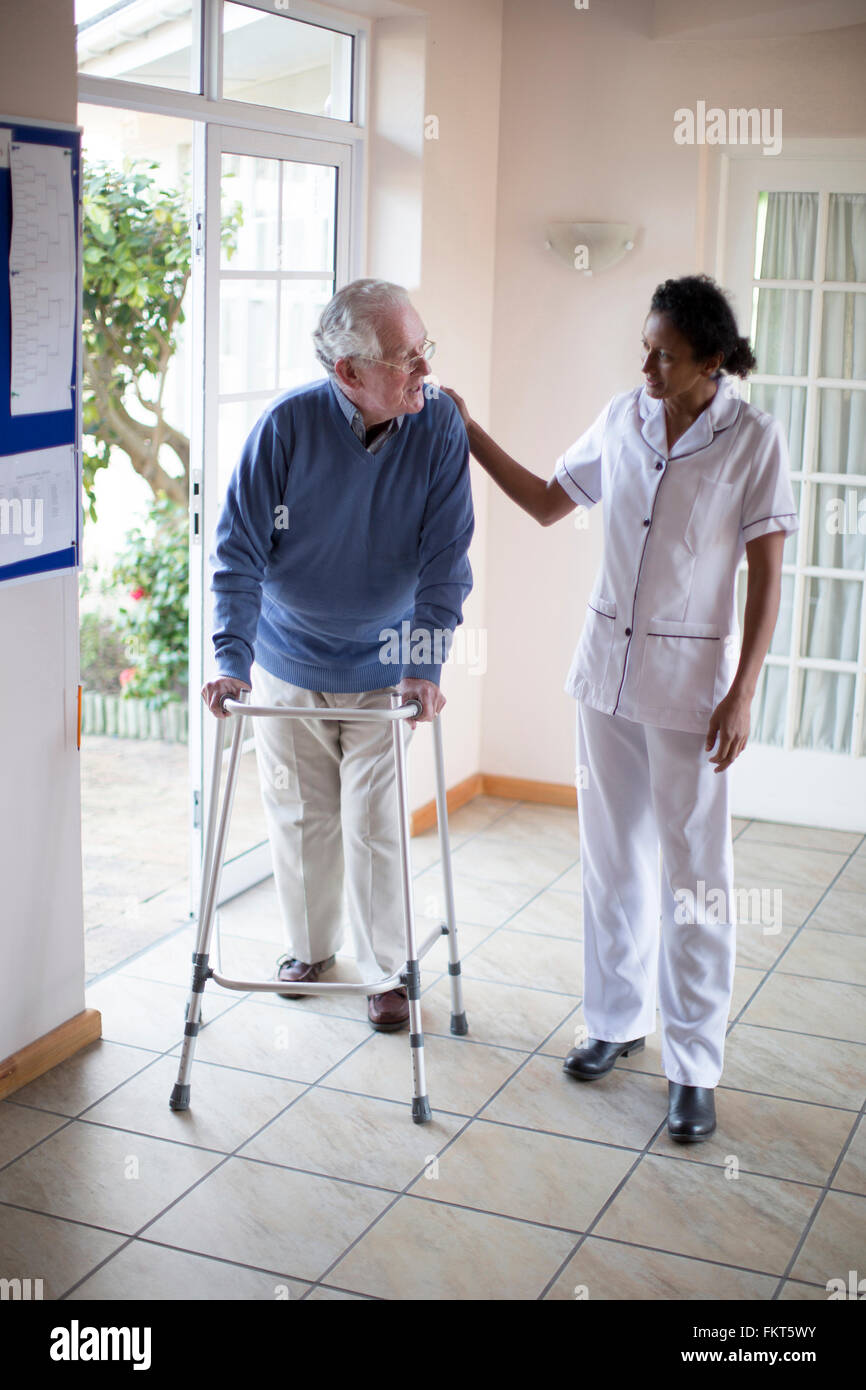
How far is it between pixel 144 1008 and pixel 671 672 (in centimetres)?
148

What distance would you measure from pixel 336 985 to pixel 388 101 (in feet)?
8.50

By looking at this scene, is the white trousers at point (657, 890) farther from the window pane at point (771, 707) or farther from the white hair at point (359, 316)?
the window pane at point (771, 707)

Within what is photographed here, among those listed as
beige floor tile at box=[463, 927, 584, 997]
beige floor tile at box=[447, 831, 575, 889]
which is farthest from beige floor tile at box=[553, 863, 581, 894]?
beige floor tile at box=[463, 927, 584, 997]

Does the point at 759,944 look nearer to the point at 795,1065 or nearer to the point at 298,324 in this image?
the point at 795,1065

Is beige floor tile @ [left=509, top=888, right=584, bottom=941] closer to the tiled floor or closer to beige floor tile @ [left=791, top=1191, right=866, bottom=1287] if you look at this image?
the tiled floor

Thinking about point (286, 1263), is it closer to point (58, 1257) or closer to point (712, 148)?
point (58, 1257)

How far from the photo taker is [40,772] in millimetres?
2840

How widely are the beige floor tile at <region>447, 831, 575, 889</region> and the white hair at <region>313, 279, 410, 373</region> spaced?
184cm

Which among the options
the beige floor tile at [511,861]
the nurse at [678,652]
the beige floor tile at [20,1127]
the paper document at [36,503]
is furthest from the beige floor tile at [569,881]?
the paper document at [36,503]

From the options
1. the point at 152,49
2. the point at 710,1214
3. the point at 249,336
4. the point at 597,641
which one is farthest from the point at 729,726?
the point at 152,49

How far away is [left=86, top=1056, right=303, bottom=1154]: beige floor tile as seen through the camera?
8.94 ft

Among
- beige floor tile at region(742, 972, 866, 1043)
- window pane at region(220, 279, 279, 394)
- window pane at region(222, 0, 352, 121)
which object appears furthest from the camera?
window pane at region(220, 279, 279, 394)

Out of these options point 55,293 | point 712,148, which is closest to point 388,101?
point 712,148

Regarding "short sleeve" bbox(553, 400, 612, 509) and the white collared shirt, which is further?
"short sleeve" bbox(553, 400, 612, 509)
